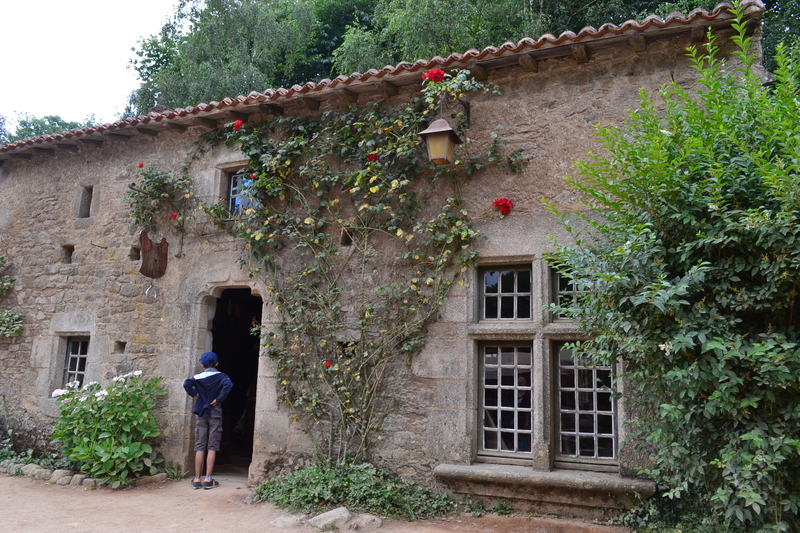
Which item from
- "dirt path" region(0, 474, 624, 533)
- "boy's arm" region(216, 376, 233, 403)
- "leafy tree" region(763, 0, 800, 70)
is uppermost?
"leafy tree" region(763, 0, 800, 70)

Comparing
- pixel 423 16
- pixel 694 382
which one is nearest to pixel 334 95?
pixel 694 382

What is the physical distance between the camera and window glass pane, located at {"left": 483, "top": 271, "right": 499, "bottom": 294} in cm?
565

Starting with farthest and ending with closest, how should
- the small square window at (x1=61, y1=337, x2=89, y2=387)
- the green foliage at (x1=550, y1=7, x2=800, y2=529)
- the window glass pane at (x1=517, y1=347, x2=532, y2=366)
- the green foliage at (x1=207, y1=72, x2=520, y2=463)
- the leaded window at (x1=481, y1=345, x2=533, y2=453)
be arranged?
the small square window at (x1=61, y1=337, x2=89, y2=387), the green foliage at (x1=207, y1=72, x2=520, y2=463), the window glass pane at (x1=517, y1=347, x2=532, y2=366), the leaded window at (x1=481, y1=345, x2=533, y2=453), the green foliage at (x1=550, y1=7, x2=800, y2=529)

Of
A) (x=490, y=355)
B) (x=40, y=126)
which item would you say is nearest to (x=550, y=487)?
(x=490, y=355)

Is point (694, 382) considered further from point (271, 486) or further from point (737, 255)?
point (271, 486)

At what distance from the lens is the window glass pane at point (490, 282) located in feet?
18.5

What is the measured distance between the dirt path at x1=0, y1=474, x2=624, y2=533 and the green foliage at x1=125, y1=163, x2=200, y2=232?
3118mm

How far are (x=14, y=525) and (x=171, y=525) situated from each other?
4.27ft

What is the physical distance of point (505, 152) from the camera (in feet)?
18.5

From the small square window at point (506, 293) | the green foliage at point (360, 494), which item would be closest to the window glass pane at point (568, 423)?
the small square window at point (506, 293)

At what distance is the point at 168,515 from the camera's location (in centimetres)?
524

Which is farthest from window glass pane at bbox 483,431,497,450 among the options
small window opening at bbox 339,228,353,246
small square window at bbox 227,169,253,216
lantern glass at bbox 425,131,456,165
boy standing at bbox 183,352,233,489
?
small square window at bbox 227,169,253,216

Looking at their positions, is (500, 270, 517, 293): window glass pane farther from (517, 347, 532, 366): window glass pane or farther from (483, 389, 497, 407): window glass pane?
(483, 389, 497, 407): window glass pane

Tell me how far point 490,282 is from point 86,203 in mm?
5983
